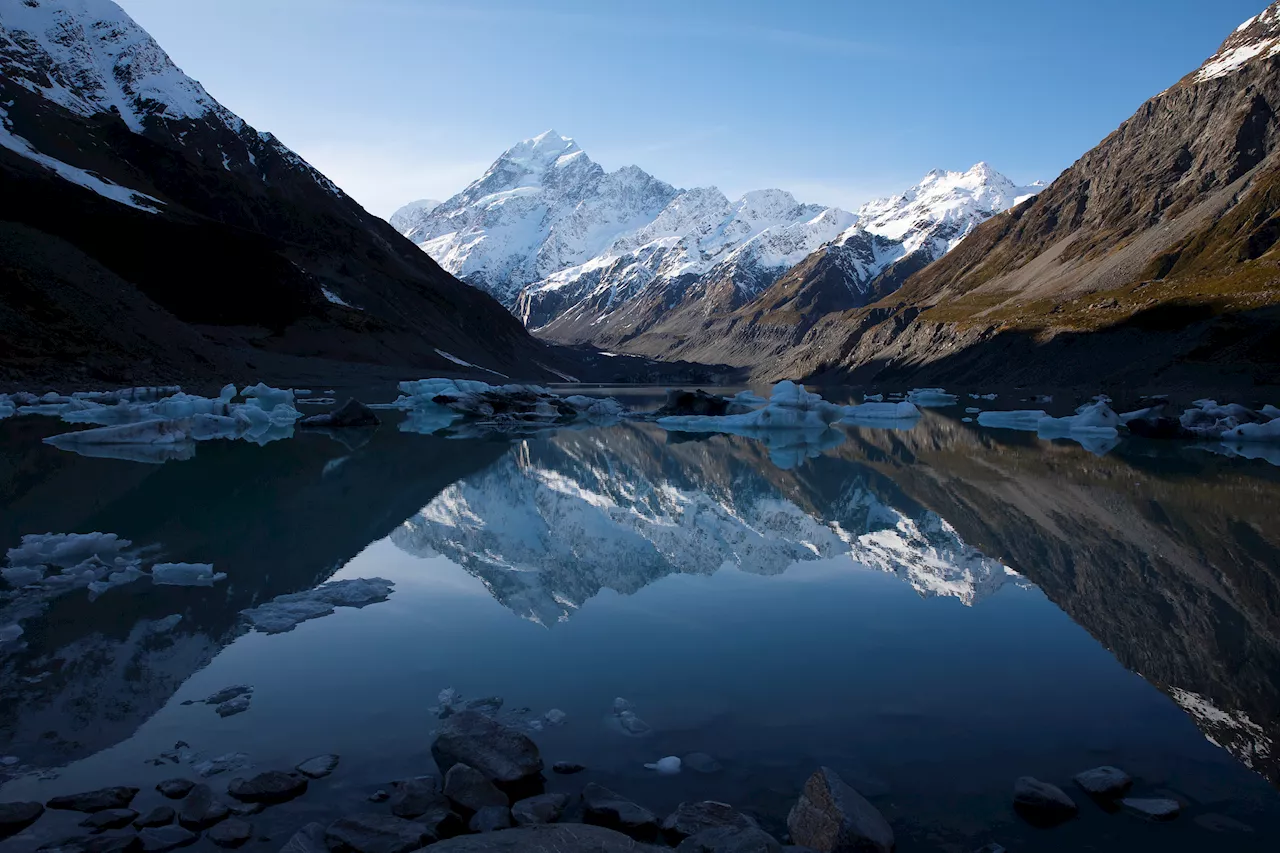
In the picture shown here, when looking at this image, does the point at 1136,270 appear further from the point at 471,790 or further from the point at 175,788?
the point at 175,788

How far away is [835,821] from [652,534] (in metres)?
10.1

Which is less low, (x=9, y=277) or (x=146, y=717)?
(x=9, y=277)

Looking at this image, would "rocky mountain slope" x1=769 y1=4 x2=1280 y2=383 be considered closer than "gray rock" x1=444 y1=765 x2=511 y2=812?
No

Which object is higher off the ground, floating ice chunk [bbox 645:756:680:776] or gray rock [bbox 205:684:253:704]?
floating ice chunk [bbox 645:756:680:776]

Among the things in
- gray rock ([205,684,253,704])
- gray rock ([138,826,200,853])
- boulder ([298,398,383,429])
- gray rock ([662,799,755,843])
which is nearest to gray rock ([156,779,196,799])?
gray rock ([138,826,200,853])

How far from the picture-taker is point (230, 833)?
488 centimetres

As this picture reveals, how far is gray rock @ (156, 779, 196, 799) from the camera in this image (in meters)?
5.35

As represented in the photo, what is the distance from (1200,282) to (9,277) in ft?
323

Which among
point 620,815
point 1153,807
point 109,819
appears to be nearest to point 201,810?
point 109,819

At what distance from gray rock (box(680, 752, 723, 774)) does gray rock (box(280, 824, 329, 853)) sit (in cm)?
245

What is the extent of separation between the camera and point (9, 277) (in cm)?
4753

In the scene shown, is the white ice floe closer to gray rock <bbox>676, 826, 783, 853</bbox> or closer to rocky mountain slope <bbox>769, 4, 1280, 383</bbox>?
gray rock <bbox>676, 826, 783, 853</bbox>

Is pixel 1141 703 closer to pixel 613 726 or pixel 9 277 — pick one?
pixel 613 726

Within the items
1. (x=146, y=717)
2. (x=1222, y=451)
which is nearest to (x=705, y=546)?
(x=146, y=717)
